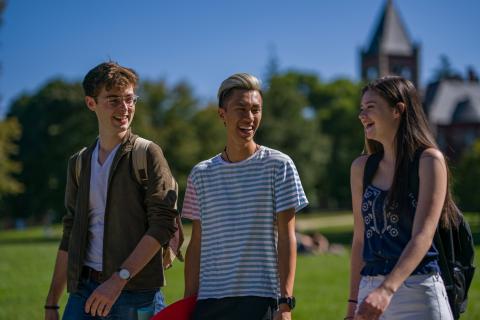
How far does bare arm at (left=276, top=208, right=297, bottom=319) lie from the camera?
3.49m

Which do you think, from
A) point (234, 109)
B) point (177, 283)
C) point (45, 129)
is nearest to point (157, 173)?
point (234, 109)

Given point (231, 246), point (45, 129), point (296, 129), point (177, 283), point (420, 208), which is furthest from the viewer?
point (296, 129)

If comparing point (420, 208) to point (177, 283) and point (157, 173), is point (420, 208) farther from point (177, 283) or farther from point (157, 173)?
point (177, 283)

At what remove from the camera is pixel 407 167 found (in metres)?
3.26

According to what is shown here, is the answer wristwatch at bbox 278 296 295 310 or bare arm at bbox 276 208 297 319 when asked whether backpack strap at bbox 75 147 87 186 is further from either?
wristwatch at bbox 278 296 295 310

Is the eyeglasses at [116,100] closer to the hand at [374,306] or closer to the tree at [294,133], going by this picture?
the hand at [374,306]

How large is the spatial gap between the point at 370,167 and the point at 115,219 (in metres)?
1.35

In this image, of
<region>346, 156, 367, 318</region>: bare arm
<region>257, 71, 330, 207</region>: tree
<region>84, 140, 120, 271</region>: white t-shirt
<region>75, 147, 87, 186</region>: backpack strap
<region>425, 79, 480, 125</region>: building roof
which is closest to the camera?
<region>346, 156, 367, 318</region>: bare arm

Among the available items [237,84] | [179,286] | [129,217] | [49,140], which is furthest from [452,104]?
[129,217]

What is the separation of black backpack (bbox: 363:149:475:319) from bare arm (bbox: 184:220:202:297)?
1180mm

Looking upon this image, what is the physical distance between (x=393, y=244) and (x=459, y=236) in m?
0.36

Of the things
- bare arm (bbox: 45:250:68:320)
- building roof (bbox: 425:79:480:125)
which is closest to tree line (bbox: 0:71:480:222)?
building roof (bbox: 425:79:480:125)

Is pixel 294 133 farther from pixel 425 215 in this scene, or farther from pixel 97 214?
pixel 425 215

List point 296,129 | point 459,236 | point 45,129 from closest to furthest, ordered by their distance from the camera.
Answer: point 459,236 → point 45,129 → point 296,129
